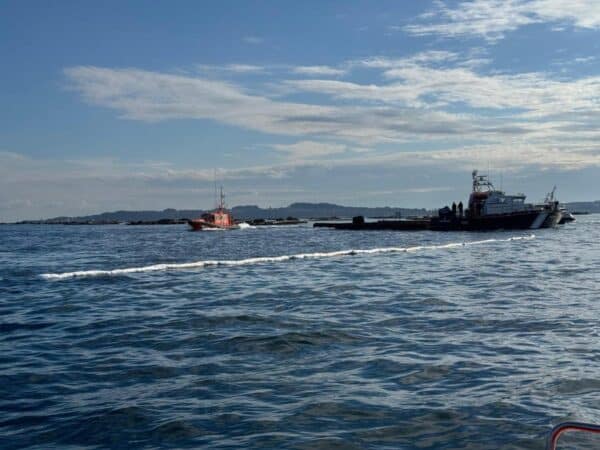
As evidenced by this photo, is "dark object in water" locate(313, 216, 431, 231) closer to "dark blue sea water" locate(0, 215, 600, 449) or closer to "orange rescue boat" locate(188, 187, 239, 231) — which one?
"orange rescue boat" locate(188, 187, 239, 231)

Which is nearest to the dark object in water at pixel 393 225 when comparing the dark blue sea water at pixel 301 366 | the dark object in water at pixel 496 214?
the dark object in water at pixel 496 214

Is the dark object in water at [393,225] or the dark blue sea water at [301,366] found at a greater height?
the dark object in water at [393,225]

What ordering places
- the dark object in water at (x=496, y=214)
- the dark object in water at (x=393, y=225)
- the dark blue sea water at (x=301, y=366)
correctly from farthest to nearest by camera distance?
the dark object in water at (x=393, y=225), the dark object in water at (x=496, y=214), the dark blue sea water at (x=301, y=366)

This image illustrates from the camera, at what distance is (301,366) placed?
11.2m

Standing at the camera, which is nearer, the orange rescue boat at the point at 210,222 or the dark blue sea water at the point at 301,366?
the dark blue sea water at the point at 301,366

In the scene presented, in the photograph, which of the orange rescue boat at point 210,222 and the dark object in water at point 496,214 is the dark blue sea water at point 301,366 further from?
the orange rescue boat at point 210,222

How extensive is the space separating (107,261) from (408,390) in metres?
33.5

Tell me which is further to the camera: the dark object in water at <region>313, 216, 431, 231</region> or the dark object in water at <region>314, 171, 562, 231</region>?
the dark object in water at <region>313, 216, 431, 231</region>

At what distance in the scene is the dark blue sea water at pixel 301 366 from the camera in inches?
316

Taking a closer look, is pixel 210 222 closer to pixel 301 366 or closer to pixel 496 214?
pixel 496 214

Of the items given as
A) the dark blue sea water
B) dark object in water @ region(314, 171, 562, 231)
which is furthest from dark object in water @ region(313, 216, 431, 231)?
the dark blue sea water

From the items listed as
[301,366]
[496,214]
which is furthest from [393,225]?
[301,366]

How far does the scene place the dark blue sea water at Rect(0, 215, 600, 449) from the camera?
26.3ft

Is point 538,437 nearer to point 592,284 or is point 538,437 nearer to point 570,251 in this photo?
point 592,284
